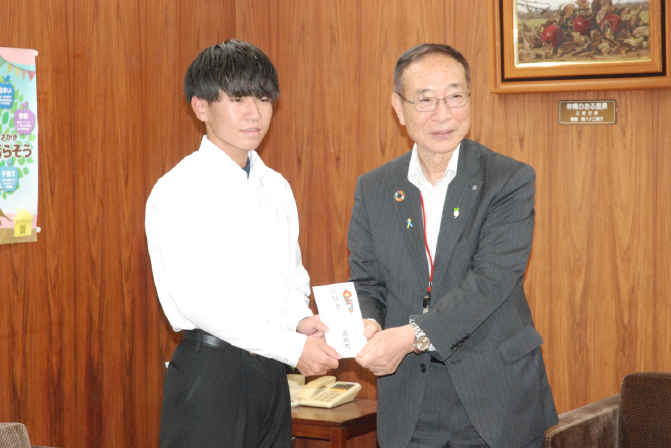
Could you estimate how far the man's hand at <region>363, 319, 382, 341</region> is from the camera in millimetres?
2170

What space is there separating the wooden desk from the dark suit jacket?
1183mm

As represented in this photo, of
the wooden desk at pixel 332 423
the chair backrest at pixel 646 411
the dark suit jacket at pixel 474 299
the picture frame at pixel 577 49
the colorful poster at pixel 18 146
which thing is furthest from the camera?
the wooden desk at pixel 332 423

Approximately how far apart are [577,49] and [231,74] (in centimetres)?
193

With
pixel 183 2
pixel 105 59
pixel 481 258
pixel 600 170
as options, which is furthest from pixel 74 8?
pixel 600 170

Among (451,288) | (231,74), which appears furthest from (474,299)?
(231,74)

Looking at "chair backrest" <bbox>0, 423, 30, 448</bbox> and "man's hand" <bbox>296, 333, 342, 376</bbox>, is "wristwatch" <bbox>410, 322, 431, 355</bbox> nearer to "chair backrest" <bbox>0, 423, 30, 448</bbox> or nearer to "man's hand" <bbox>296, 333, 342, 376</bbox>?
"man's hand" <bbox>296, 333, 342, 376</bbox>

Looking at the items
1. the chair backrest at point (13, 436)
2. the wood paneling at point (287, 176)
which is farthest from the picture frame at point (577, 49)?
the chair backrest at point (13, 436)

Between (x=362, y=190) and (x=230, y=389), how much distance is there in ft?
2.61

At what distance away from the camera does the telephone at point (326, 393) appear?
3551mm

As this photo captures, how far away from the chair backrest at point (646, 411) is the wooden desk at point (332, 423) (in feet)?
3.99

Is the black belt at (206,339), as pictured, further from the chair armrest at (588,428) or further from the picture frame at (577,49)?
the picture frame at (577,49)

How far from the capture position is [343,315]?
218 cm

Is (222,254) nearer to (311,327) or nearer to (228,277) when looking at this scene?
(228,277)

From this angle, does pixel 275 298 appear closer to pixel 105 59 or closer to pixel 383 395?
pixel 383 395
